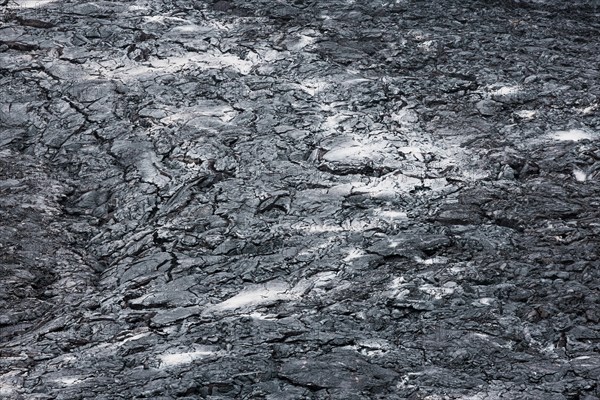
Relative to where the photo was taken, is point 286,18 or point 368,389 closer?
point 368,389

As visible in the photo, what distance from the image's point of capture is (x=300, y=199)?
98.8 inches

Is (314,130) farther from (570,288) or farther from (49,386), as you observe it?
(49,386)

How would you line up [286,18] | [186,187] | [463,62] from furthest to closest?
[286,18], [463,62], [186,187]

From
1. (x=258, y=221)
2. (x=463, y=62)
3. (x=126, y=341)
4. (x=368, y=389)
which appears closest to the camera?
(x=368, y=389)

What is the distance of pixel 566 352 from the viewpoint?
1867mm

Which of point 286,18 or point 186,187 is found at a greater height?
point 286,18

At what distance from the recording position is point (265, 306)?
2096 mm

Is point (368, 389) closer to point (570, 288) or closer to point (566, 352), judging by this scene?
point (566, 352)

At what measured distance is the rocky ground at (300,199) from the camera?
190 centimetres

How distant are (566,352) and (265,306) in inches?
30.2

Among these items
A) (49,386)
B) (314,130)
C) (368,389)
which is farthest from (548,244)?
(49,386)

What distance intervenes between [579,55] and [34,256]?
2246mm

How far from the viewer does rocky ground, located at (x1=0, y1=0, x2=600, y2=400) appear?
1.90 m

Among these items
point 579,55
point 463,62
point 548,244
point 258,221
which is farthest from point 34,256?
point 579,55
